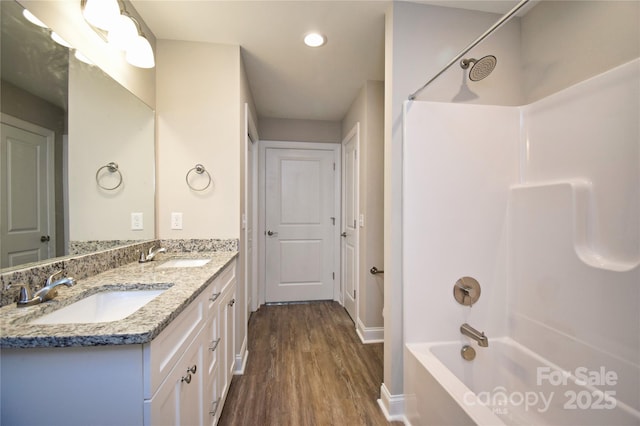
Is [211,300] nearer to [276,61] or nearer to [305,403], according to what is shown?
[305,403]

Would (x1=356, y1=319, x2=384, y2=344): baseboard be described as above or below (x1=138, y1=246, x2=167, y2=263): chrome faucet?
below

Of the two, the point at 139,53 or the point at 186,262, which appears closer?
the point at 139,53

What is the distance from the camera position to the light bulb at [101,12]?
117 centimetres

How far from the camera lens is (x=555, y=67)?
1415mm

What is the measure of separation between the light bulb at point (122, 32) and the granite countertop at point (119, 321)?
1.20 metres

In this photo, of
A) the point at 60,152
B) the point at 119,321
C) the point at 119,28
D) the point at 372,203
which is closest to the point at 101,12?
the point at 119,28

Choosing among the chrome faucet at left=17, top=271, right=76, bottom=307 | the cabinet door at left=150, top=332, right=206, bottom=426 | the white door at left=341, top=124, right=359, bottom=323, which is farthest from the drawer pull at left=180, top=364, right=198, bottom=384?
the white door at left=341, top=124, right=359, bottom=323

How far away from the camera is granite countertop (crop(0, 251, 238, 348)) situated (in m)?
0.62

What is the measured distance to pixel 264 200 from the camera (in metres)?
3.15

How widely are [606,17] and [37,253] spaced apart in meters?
2.70

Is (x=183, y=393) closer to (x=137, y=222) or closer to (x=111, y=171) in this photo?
(x=137, y=222)

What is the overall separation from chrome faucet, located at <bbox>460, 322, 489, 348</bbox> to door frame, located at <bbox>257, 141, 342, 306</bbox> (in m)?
1.87

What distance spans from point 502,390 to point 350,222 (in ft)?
6.00

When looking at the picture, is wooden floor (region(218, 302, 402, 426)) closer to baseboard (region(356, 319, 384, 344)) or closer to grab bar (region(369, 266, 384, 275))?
baseboard (region(356, 319, 384, 344))
